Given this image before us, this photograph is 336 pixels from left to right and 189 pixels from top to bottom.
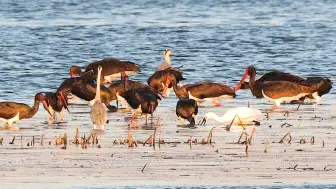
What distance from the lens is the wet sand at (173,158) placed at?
1126cm

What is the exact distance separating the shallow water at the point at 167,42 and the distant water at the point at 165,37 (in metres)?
0.03

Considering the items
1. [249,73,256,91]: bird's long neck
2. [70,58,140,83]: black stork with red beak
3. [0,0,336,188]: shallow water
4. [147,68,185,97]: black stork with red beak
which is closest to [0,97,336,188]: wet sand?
[0,0,336,188]: shallow water

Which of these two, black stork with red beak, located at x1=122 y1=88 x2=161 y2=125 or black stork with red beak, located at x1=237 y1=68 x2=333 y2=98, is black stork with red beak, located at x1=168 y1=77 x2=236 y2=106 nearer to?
black stork with red beak, located at x1=237 y1=68 x2=333 y2=98

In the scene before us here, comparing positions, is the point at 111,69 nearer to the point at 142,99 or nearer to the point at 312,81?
the point at 312,81

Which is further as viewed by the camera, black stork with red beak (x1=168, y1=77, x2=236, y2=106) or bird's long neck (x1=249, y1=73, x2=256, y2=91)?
bird's long neck (x1=249, y1=73, x2=256, y2=91)

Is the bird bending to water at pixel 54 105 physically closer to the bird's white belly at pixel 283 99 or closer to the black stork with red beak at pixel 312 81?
the bird's white belly at pixel 283 99

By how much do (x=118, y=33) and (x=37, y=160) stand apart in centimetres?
2328

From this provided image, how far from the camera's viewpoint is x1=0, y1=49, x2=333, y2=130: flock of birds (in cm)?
1567

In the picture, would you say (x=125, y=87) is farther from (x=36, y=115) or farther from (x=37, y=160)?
(x=37, y=160)

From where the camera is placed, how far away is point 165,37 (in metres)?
34.3

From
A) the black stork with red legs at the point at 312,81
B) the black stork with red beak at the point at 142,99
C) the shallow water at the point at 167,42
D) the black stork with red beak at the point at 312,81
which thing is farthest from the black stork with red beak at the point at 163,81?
the black stork with red beak at the point at 142,99

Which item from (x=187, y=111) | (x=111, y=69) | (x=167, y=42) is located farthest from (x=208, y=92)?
(x=167, y=42)

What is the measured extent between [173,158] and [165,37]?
21820 millimetres

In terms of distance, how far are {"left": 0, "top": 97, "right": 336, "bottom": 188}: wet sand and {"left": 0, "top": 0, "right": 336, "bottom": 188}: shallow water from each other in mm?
143
